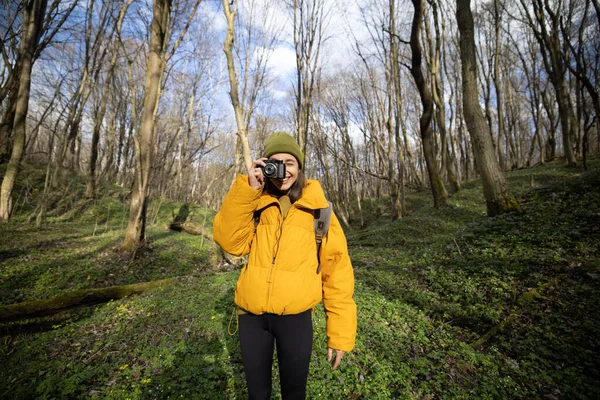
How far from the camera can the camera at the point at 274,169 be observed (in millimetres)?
1554

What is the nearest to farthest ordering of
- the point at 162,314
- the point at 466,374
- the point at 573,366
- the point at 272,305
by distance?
the point at 272,305, the point at 573,366, the point at 466,374, the point at 162,314

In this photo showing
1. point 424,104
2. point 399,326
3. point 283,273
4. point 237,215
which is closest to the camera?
point 283,273

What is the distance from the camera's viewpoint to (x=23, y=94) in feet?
26.5

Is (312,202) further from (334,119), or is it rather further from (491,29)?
(491,29)

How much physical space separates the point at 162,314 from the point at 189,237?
259 inches

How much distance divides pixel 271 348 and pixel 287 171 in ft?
3.69

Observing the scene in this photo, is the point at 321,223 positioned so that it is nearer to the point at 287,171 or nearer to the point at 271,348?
the point at 287,171

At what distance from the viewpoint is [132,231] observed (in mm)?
7000

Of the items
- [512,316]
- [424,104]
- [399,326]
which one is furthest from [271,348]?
[424,104]

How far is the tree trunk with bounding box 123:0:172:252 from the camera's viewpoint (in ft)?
22.7

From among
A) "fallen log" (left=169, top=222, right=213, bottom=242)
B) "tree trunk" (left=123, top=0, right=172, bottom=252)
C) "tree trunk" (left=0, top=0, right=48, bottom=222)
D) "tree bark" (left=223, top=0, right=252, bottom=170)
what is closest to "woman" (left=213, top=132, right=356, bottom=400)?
"tree bark" (left=223, top=0, right=252, bottom=170)

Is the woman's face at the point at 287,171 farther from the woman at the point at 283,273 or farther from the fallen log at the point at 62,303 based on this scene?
the fallen log at the point at 62,303

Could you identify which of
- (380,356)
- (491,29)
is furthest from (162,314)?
(491,29)

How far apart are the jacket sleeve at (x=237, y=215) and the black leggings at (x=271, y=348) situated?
0.45m
